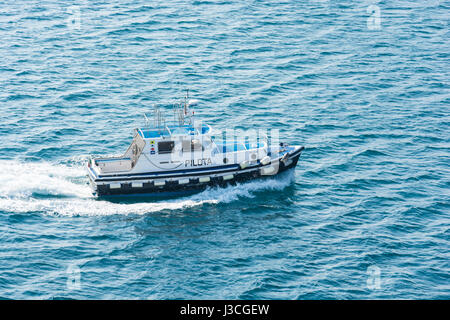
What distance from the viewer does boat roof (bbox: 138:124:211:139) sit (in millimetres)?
53281

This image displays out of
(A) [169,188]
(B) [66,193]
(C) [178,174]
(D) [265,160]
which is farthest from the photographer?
(D) [265,160]

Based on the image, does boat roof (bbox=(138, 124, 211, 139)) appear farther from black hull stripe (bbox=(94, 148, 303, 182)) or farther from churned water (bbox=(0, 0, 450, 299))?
churned water (bbox=(0, 0, 450, 299))

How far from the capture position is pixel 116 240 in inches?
1857

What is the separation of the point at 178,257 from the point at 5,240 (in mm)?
11008

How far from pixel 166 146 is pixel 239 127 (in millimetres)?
11083

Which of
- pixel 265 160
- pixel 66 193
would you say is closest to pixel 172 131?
pixel 265 160

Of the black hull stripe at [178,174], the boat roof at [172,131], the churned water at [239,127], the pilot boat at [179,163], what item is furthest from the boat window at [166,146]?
the churned water at [239,127]

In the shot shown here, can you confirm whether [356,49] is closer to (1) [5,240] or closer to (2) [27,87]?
(2) [27,87]

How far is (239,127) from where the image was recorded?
62719mm

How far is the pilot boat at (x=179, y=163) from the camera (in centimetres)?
5281

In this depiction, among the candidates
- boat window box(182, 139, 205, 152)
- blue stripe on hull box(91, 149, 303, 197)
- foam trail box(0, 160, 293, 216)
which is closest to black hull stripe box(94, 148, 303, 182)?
blue stripe on hull box(91, 149, 303, 197)

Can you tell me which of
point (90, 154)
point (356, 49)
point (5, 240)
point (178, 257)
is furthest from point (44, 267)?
point (356, 49)

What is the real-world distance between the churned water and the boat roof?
463 centimetres

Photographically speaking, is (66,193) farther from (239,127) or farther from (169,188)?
(239,127)
